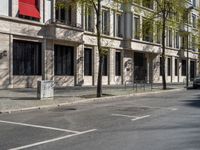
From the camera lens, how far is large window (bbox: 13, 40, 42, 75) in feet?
97.9

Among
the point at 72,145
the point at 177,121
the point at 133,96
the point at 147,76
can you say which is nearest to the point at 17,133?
the point at 72,145

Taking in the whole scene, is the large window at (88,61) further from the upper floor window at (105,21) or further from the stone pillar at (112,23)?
the stone pillar at (112,23)

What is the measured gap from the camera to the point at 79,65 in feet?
117

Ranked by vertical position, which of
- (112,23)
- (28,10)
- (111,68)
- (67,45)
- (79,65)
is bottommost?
(111,68)

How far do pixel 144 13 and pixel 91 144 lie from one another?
3577cm

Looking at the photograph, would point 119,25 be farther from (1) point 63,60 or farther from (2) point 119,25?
(1) point 63,60

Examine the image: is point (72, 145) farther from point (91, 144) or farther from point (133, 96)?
point (133, 96)

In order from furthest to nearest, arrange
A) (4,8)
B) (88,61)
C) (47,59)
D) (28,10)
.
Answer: (88,61) → (47,59) → (28,10) → (4,8)

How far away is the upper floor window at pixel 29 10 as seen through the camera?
29547 mm

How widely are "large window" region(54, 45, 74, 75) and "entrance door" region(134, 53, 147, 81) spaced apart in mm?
12219

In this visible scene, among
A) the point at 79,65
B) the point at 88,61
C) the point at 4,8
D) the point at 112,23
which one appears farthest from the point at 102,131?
the point at 112,23

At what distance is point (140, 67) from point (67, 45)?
48.7ft

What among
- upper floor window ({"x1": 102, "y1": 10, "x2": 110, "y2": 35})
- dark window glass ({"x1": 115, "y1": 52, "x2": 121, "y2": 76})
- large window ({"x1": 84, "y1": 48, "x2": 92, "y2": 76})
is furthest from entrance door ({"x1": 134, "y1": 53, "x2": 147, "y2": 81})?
large window ({"x1": 84, "y1": 48, "x2": 92, "y2": 76})

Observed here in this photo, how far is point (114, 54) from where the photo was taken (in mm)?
40906
